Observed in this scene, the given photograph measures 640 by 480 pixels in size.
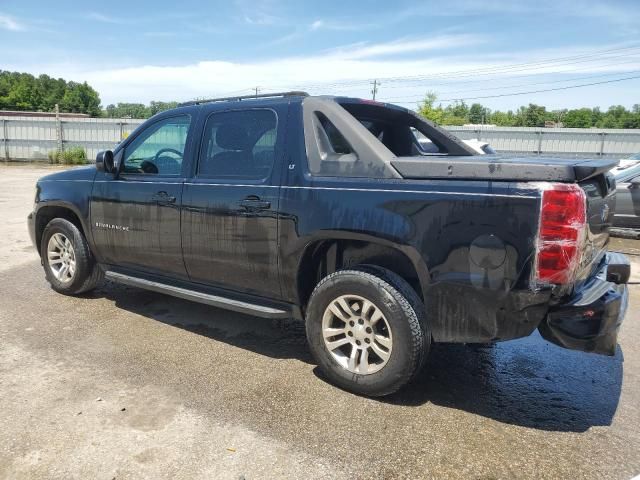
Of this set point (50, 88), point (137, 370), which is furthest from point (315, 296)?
point (50, 88)

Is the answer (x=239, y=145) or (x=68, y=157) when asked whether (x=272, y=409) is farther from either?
(x=68, y=157)

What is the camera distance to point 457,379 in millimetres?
3654

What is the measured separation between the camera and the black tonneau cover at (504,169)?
105 inches

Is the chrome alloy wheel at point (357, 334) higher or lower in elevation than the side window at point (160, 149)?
lower

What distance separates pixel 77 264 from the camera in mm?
5094

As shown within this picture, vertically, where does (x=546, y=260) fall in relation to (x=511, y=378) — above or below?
above

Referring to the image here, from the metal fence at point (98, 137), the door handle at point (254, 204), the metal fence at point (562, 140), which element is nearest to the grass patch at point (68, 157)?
the metal fence at point (98, 137)

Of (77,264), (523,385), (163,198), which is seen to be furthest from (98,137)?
(523,385)

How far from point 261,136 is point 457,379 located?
2236mm

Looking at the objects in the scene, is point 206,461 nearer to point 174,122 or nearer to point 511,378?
point 511,378

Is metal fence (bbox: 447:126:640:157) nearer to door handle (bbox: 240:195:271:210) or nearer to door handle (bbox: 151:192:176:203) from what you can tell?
door handle (bbox: 151:192:176:203)

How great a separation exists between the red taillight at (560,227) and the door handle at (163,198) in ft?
9.08

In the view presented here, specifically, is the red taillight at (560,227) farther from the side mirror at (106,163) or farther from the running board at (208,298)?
the side mirror at (106,163)

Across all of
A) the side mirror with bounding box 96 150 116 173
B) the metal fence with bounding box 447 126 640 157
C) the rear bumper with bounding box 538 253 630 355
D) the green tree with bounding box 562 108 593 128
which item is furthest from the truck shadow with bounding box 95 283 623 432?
the green tree with bounding box 562 108 593 128
